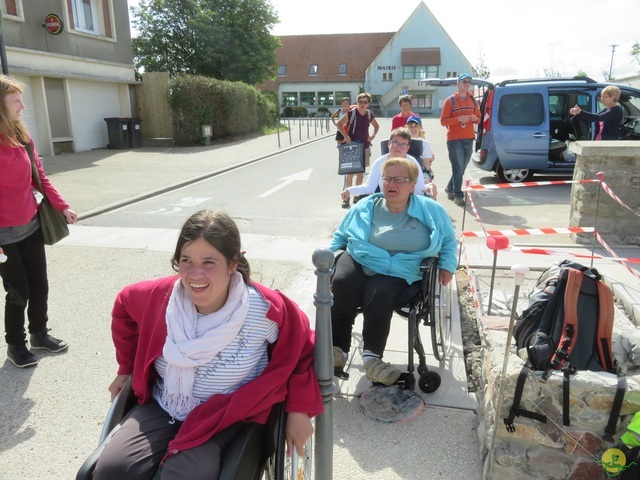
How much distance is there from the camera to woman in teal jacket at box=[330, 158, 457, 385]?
129 inches

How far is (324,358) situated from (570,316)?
4.99ft

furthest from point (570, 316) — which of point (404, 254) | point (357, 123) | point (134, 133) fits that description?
point (134, 133)

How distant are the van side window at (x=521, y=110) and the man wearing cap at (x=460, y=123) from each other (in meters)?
1.62

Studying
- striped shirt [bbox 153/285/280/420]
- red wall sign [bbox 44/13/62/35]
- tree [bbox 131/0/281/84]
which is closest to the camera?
striped shirt [bbox 153/285/280/420]

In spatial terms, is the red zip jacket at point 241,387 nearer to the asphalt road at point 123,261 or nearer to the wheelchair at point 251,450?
the wheelchair at point 251,450

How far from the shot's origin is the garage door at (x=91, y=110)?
60.4 feet

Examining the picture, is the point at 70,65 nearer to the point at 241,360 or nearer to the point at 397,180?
the point at 397,180

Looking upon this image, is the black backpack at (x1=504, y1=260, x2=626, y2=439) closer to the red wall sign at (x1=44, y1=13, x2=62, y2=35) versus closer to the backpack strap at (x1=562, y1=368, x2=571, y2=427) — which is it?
the backpack strap at (x1=562, y1=368, x2=571, y2=427)

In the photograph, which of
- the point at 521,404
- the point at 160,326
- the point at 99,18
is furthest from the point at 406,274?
the point at 99,18

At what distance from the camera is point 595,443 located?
2.37 meters

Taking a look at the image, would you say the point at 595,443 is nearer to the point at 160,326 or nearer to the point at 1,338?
the point at 160,326

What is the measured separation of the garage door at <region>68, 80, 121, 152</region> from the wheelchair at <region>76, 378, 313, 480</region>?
18369 mm

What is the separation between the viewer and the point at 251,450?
195 cm

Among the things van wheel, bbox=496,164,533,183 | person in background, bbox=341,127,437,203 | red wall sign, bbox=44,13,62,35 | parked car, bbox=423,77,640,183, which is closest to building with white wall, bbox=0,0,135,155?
red wall sign, bbox=44,13,62,35
